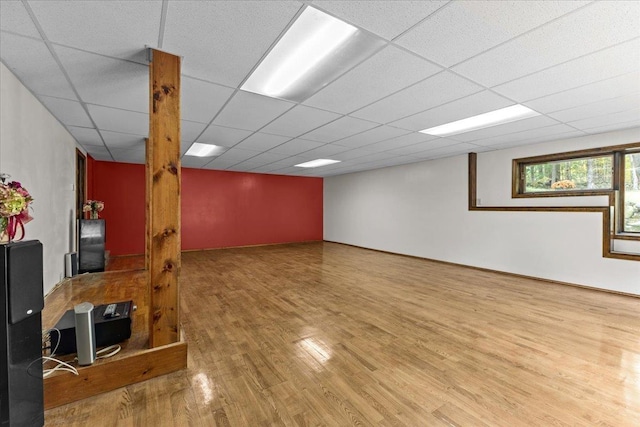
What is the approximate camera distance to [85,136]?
445 centimetres

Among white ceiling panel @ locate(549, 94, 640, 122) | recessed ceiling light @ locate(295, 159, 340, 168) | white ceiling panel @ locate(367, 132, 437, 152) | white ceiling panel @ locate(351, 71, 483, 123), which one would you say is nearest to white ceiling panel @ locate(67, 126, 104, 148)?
white ceiling panel @ locate(351, 71, 483, 123)

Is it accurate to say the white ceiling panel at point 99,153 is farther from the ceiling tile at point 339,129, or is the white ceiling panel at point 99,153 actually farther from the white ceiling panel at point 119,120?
the ceiling tile at point 339,129

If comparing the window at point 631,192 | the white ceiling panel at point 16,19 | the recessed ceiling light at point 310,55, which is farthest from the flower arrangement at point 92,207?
the window at point 631,192

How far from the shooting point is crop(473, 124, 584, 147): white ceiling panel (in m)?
3.99

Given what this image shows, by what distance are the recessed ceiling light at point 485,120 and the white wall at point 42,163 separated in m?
Answer: 4.49

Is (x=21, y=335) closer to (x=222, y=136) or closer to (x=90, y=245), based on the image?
(x=222, y=136)

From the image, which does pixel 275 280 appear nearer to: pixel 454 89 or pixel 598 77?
pixel 454 89

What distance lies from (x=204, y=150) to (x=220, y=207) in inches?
114

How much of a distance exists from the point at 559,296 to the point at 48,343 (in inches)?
225

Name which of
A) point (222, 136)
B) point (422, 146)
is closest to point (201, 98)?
point (222, 136)

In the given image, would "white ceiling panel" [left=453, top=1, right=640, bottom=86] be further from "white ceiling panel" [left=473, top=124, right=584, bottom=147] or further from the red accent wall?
the red accent wall

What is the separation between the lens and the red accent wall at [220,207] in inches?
266

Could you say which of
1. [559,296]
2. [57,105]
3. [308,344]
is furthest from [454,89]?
[57,105]

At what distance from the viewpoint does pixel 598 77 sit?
240 centimetres
